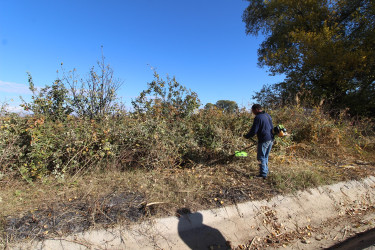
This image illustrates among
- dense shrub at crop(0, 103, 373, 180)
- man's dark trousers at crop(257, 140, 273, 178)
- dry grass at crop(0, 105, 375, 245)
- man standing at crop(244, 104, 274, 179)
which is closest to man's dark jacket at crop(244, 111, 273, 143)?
man standing at crop(244, 104, 274, 179)

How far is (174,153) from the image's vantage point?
4695mm

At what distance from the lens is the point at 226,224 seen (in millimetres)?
3094

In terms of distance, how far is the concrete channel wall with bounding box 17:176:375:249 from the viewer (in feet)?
A: 8.52

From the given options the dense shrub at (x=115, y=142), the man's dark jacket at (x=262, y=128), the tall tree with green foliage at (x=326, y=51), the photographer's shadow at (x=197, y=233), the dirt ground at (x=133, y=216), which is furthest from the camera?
the tall tree with green foliage at (x=326, y=51)

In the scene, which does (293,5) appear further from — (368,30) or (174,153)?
(174,153)

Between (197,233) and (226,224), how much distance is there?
1.67 feet

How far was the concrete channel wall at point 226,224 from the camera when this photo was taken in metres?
2.60

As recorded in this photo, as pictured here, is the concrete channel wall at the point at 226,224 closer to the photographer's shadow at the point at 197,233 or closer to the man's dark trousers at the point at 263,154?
the photographer's shadow at the point at 197,233

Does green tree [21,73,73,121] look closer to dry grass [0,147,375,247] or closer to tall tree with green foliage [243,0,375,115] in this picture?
dry grass [0,147,375,247]

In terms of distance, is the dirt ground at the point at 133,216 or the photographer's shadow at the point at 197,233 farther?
the photographer's shadow at the point at 197,233

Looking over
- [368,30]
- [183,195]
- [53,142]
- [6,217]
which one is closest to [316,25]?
[368,30]

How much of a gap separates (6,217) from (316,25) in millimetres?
15325

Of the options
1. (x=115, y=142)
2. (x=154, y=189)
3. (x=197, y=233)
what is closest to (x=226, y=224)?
(x=197, y=233)

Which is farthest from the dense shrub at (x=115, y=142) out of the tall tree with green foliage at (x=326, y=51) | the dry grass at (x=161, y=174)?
the tall tree with green foliage at (x=326, y=51)
